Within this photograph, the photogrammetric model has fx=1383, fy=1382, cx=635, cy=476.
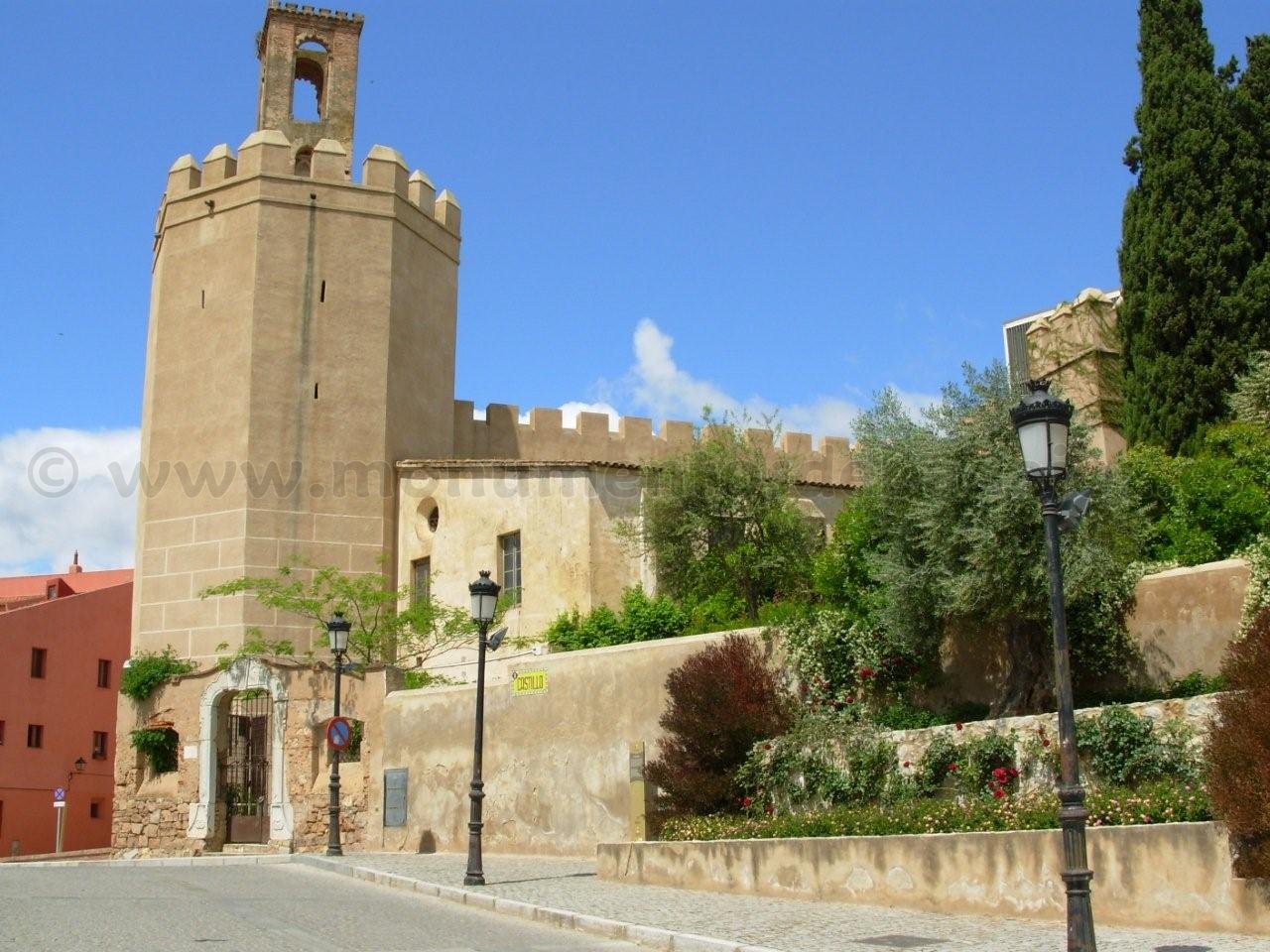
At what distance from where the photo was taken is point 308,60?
3638cm

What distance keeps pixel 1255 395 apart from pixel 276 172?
21532mm

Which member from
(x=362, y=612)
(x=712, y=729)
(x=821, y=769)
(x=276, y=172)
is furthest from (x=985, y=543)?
(x=276, y=172)

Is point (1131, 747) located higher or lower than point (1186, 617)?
lower

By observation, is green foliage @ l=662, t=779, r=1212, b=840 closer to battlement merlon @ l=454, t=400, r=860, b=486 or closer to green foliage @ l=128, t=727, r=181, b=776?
green foliage @ l=128, t=727, r=181, b=776

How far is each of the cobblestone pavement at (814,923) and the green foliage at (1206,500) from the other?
8392mm

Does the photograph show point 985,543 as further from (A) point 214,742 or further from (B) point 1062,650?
(A) point 214,742

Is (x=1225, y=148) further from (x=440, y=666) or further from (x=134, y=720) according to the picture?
(x=134, y=720)

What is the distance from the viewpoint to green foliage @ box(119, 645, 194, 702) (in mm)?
29234

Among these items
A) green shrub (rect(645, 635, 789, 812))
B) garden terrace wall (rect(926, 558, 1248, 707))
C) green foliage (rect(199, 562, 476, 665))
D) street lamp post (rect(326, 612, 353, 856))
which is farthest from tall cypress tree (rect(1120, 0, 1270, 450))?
street lamp post (rect(326, 612, 353, 856))

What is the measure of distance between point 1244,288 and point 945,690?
391 inches

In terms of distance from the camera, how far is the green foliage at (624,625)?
26500 mm

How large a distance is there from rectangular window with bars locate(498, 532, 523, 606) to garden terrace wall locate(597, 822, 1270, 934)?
1304cm

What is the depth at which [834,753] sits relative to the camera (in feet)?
55.8

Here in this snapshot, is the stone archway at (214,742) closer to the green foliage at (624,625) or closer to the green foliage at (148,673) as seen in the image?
the green foliage at (148,673)
